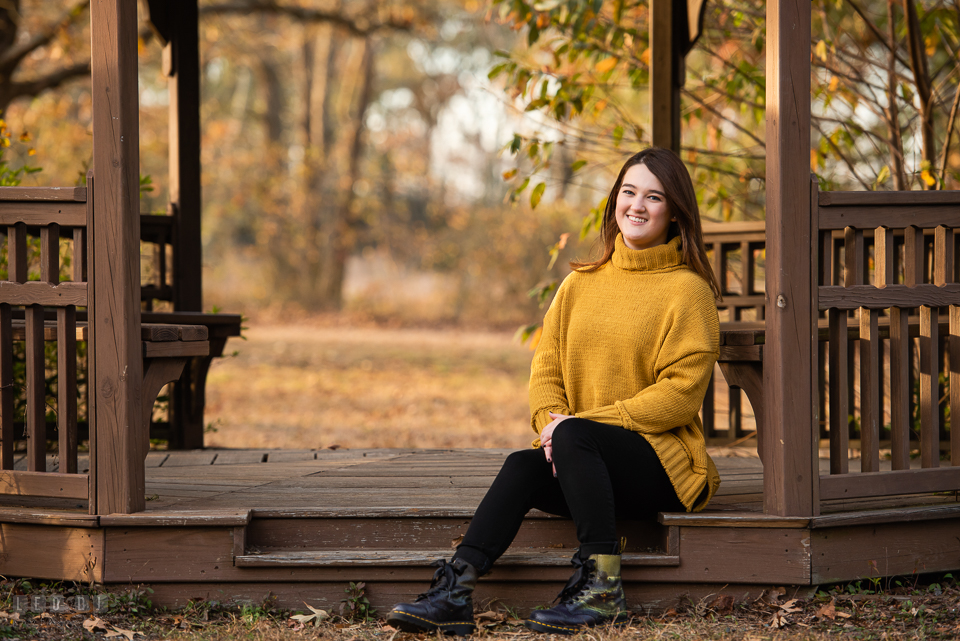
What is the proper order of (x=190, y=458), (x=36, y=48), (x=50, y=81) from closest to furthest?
(x=190, y=458) → (x=36, y=48) → (x=50, y=81)

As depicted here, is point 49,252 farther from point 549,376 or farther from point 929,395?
point 929,395

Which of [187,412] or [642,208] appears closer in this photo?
[642,208]

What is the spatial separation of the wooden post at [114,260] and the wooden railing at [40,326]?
8cm

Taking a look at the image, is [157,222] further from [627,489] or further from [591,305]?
[627,489]

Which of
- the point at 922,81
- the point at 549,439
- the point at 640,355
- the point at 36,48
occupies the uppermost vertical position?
the point at 36,48

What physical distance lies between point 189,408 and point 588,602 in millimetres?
2739

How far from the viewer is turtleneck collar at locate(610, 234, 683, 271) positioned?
2824 millimetres

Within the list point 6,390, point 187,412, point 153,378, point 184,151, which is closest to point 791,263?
point 153,378

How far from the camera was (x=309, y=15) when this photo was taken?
1041cm

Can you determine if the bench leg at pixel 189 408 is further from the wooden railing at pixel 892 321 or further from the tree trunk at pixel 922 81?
the tree trunk at pixel 922 81

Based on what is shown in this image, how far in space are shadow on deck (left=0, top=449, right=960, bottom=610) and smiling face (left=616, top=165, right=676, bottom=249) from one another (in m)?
0.95

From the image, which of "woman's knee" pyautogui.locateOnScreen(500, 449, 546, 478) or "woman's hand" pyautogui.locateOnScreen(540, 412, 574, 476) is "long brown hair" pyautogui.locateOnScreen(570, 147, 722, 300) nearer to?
"woman's hand" pyautogui.locateOnScreen(540, 412, 574, 476)

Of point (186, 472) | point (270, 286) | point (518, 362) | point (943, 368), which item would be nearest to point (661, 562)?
point (186, 472)

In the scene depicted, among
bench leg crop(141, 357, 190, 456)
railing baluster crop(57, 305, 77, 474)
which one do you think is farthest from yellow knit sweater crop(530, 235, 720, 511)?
railing baluster crop(57, 305, 77, 474)
